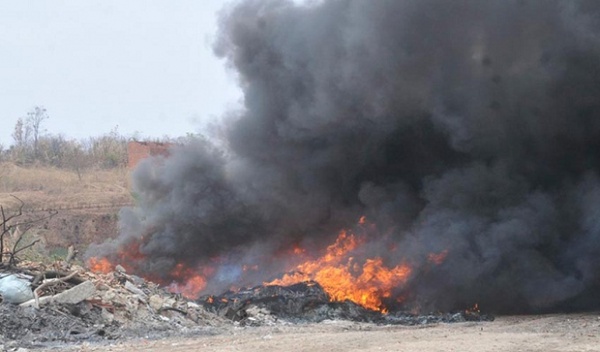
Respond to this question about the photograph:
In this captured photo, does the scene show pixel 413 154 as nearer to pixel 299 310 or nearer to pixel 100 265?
pixel 299 310

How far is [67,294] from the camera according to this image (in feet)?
46.6

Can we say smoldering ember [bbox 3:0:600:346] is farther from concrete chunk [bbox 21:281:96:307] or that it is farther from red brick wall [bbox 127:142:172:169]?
red brick wall [bbox 127:142:172:169]

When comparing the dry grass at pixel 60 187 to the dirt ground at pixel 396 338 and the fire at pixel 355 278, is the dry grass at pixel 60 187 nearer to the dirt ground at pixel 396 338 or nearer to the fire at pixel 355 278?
the fire at pixel 355 278

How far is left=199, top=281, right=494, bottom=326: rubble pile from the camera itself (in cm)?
1588

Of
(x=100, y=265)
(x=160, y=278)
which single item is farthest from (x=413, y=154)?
(x=100, y=265)

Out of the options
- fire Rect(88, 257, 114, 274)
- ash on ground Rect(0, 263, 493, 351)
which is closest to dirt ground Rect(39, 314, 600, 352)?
ash on ground Rect(0, 263, 493, 351)

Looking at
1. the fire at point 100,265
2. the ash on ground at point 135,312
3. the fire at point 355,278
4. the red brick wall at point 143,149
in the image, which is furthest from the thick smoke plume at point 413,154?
the red brick wall at point 143,149

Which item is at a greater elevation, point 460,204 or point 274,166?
point 274,166

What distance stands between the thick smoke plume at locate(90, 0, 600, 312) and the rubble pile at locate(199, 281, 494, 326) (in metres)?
1.11

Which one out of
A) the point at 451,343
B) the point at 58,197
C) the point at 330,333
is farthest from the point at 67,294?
the point at 58,197

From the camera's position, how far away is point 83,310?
46.4 ft

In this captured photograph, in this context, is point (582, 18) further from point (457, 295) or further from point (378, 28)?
point (457, 295)

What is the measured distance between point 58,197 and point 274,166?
23449 mm

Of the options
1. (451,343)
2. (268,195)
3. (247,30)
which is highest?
(247,30)
